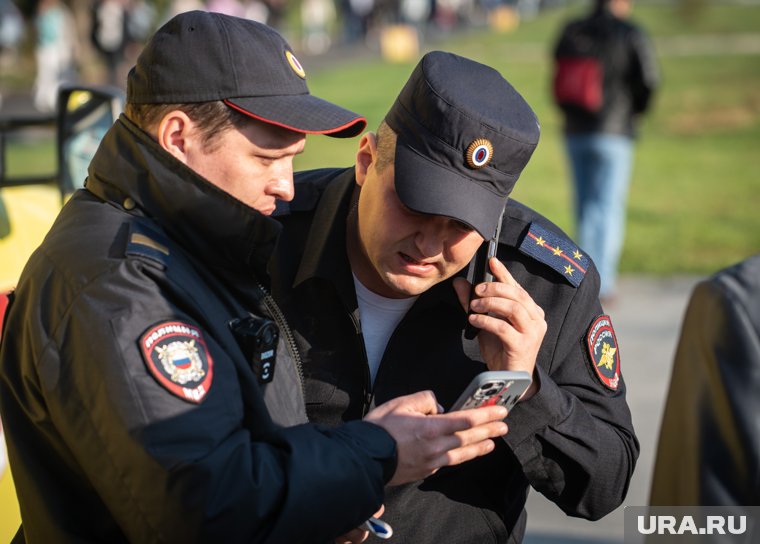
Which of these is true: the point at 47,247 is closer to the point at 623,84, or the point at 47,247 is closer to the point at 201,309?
the point at 201,309

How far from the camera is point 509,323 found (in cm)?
237

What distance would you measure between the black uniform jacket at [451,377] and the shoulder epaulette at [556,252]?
0.08 feet

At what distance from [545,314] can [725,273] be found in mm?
1064

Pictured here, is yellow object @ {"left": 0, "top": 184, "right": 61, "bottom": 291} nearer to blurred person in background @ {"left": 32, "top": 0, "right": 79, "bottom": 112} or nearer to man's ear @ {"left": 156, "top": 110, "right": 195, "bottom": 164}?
man's ear @ {"left": 156, "top": 110, "right": 195, "bottom": 164}

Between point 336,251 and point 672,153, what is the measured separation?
14320 millimetres

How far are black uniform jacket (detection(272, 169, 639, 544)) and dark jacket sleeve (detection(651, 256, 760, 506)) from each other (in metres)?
0.94

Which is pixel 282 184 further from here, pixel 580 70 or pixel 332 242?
pixel 580 70

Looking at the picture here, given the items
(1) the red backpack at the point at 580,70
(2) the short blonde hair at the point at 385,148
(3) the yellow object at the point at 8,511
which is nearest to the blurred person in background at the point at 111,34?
(1) the red backpack at the point at 580,70

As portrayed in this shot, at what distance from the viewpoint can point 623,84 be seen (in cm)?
787

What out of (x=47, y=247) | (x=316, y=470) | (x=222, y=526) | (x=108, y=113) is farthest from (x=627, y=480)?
(x=108, y=113)

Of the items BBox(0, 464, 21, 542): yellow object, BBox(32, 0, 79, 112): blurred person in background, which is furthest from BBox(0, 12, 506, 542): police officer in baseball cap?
BBox(32, 0, 79, 112): blurred person in background

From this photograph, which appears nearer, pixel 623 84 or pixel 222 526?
pixel 222 526

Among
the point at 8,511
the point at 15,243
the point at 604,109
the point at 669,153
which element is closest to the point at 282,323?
the point at 8,511

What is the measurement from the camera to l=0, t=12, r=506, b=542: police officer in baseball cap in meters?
1.79
